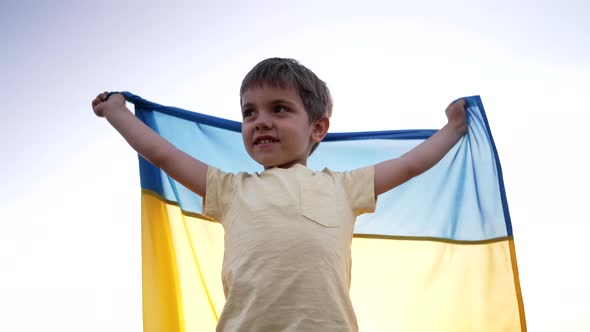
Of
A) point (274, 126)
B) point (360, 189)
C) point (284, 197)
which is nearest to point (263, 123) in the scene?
point (274, 126)

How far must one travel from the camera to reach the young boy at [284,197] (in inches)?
78.3

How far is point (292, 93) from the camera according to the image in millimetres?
2416

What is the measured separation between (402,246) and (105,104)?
140 cm

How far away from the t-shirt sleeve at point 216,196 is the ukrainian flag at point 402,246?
46 cm

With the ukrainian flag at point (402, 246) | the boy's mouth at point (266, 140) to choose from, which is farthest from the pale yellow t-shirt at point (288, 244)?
the ukrainian flag at point (402, 246)

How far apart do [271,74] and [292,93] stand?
108 mm

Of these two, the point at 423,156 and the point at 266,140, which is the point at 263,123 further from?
the point at 423,156

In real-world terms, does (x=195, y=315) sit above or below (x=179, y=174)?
below

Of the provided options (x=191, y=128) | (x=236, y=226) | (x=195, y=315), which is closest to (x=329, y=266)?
(x=236, y=226)

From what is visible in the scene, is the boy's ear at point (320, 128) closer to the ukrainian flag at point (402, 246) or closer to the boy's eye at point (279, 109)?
the boy's eye at point (279, 109)

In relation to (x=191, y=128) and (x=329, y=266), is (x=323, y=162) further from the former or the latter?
(x=329, y=266)

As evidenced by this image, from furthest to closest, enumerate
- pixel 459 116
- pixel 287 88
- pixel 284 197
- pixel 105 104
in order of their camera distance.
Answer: pixel 459 116, pixel 105 104, pixel 287 88, pixel 284 197

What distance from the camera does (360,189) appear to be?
231 cm

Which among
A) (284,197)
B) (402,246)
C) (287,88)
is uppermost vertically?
(287,88)
